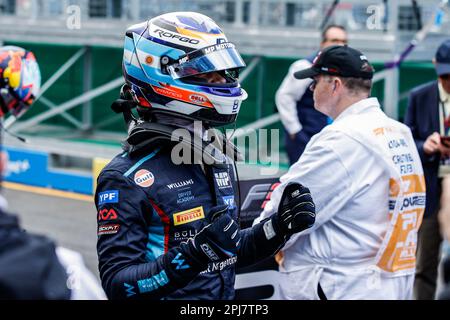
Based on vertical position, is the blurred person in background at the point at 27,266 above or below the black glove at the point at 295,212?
above

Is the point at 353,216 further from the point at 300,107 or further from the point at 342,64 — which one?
the point at 300,107

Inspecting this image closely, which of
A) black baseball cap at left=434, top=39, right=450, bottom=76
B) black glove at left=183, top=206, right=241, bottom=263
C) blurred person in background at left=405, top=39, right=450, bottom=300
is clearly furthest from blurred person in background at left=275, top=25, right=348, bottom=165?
black glove at left=183, top=206, right=241, bottom=263

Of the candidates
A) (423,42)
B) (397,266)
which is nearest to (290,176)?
(397,266)

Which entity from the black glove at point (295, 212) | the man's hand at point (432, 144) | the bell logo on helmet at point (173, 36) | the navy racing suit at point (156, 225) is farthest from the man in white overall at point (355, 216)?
the man's hand at point (432, 144)

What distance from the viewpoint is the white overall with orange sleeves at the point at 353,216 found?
3.83 m

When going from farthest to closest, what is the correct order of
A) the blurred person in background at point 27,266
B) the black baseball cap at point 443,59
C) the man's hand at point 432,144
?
the black baseball cap at point 443,59 → the man's hand at point 432,144 → the blurred person in background at point 27,266

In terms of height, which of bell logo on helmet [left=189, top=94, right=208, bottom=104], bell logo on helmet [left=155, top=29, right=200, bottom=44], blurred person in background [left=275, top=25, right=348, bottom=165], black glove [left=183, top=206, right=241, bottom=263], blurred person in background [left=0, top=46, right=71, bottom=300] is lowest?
blurred person in background [left=275, top=25, right=348, bottom=165]

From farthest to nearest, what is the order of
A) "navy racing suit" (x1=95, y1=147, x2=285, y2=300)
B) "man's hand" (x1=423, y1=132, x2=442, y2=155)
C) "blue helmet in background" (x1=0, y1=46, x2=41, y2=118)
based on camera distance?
1. "man's hand" (x1=423, y1=132, x2=442, y2=155)
2. "blue helmet in background" (x1=0, y1=46, x2=41, y2=118)
3. "navy racing suit" (x1=95, y1=147, x2=285, y2=300)

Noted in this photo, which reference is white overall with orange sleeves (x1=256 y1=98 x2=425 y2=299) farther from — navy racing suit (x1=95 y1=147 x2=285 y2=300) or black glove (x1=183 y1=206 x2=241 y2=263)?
black glove (x1=183 y1=206 x2=241 y2=263)

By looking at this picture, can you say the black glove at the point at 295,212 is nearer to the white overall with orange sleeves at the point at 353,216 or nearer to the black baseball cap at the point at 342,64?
the white overall with orange sleeves at the point at 353,216

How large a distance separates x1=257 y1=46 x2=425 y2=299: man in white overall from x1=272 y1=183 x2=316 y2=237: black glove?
0.27 meters

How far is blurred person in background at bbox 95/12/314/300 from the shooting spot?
116 inches

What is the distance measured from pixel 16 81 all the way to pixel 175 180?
2.36m
